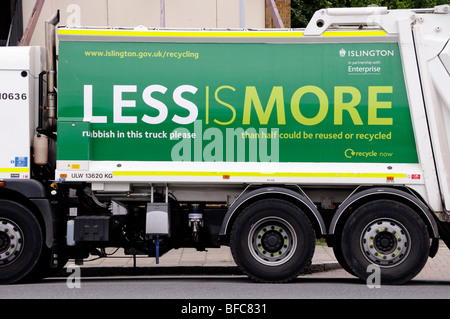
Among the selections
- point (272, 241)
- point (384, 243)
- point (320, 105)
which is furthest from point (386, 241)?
point (320, 105)

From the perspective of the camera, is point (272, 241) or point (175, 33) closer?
point (272, 241)

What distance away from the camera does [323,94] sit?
9250 mm

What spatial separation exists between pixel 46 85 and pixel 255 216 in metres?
3.00

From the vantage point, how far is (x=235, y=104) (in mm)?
9273

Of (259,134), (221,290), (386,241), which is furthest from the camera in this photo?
(259,134)

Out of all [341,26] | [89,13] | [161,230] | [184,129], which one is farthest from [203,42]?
[89,13]

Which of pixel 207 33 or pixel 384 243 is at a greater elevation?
pixel 207 33

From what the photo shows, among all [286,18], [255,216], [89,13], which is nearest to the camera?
[255,216]

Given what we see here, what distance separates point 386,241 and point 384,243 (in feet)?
0.11

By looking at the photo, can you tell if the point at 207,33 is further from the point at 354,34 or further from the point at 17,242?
the point at 17,242

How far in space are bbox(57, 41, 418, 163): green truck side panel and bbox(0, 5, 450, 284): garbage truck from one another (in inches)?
0.6

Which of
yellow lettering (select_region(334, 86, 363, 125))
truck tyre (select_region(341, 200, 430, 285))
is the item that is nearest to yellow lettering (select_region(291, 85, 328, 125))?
yellow lettering (select_region(334, 86, 363, 125))

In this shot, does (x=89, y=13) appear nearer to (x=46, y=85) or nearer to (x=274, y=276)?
(x=46, y=85)

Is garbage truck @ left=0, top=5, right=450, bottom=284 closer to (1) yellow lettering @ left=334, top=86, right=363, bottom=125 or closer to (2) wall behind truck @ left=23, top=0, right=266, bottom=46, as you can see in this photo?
(1) yellow lettering @ left=334, top=86, right=363, bottom=125
